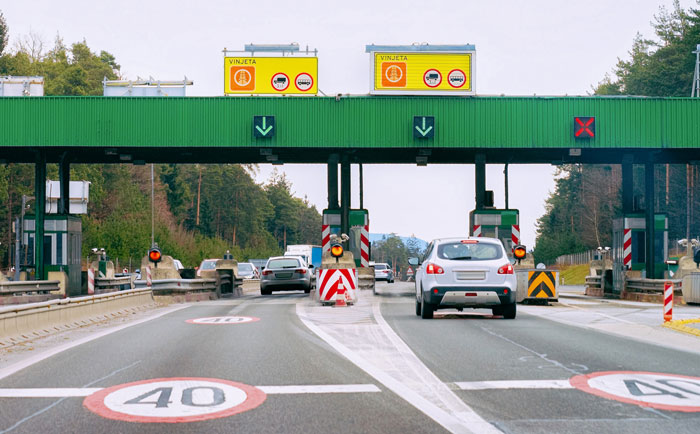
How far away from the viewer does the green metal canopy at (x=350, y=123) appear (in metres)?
30.7

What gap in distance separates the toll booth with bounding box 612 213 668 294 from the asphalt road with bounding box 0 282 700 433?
63.4 feet

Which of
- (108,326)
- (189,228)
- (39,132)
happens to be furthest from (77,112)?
(189,228)

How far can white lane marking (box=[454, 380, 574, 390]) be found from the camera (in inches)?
290

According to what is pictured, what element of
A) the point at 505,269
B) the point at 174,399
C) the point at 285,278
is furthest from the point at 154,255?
the point at 174,399

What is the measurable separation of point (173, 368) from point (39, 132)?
24383mm

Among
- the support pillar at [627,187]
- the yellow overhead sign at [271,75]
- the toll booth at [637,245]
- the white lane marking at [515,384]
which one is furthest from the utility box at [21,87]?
the white lane marking at [515,384]

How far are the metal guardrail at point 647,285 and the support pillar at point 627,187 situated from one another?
16.0ft

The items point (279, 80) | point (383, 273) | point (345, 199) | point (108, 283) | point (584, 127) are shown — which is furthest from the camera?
point (383, 273)

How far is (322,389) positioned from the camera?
7.34m

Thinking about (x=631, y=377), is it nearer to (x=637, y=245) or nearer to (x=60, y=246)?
(x=637, y=245)

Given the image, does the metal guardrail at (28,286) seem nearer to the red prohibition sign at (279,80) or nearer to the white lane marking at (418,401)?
the red prohibition sign at (279,80)

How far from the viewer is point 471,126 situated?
31.5 m

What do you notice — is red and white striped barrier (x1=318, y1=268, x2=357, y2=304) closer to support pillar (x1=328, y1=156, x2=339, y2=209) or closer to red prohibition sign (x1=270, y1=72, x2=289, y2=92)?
support pillar (x1=328, y1=156, x2=339, y2=209)

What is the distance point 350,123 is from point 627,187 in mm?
11727
